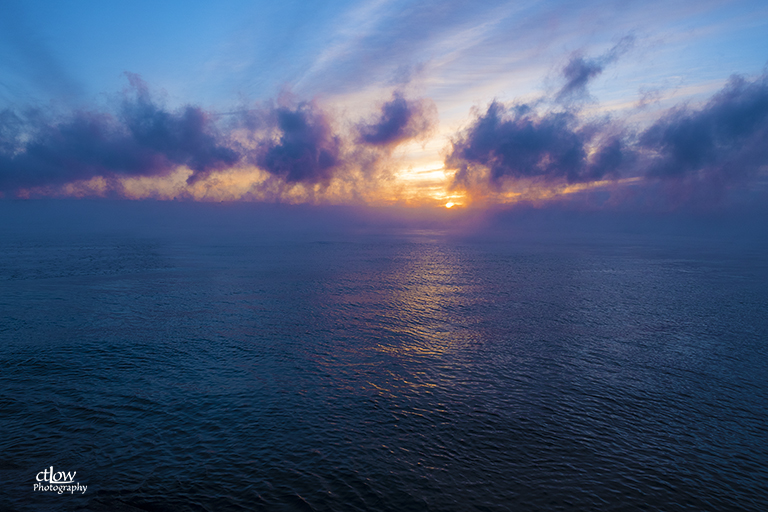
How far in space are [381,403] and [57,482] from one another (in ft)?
78.2

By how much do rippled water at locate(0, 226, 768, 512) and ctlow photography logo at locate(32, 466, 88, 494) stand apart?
537 millimetres

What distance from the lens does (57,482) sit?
24.3 meters

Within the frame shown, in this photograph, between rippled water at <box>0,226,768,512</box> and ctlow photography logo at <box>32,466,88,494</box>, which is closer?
ctlow photography logo at <box>32,466,88,494</box>

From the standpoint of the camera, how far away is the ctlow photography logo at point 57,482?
2367 cm

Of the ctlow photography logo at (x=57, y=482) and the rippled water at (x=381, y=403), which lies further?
the rippled water at (x=381, y=403)

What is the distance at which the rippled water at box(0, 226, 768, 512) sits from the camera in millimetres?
24953

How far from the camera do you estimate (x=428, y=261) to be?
527 feet

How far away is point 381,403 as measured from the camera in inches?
1442

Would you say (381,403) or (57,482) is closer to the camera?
(57,482)

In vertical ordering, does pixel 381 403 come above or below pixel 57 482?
below

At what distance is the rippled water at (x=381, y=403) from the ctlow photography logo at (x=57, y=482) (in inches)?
21.1

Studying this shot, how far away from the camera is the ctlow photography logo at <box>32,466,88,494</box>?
77.7ft

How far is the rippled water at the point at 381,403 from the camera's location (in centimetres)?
2495

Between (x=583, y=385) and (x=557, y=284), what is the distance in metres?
67.7
